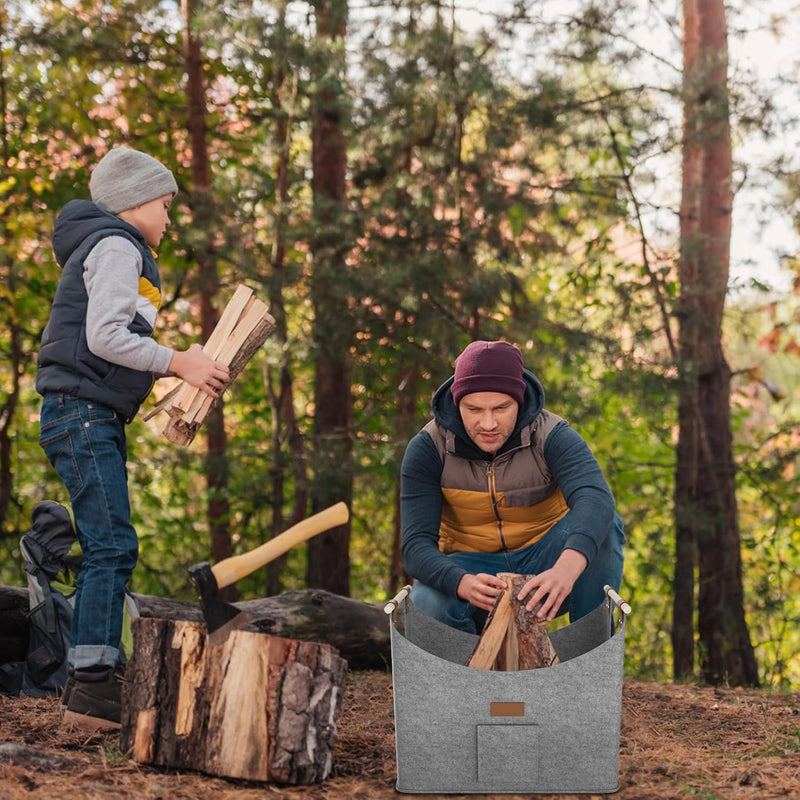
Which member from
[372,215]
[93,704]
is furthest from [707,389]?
[93,704]

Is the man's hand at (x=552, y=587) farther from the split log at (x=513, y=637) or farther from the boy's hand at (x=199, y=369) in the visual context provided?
the boy's hand at (x=199, y=369)

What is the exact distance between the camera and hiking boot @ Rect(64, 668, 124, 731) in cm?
325

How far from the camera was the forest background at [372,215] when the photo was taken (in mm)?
6930

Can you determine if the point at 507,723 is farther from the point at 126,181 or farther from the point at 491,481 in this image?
the point at 126,181

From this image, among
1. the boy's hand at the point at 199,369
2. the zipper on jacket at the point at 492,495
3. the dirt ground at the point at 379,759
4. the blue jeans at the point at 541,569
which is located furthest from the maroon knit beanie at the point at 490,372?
the dirt ground at the point at 379,759

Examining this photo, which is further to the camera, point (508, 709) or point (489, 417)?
point (489, 417)

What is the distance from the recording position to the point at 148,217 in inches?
137

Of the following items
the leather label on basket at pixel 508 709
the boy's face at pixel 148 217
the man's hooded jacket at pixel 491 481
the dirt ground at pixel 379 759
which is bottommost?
the dirt ground at pixel 379 759

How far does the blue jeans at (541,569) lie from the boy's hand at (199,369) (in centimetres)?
101

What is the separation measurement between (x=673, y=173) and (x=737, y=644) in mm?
3949

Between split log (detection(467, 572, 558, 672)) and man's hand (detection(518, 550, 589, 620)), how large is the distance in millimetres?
53

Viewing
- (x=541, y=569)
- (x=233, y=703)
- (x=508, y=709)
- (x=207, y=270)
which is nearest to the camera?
(x=508, y=709)

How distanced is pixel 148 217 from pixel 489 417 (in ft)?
4.73

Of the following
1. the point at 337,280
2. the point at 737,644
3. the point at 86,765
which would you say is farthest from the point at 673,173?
the point at 86,765
